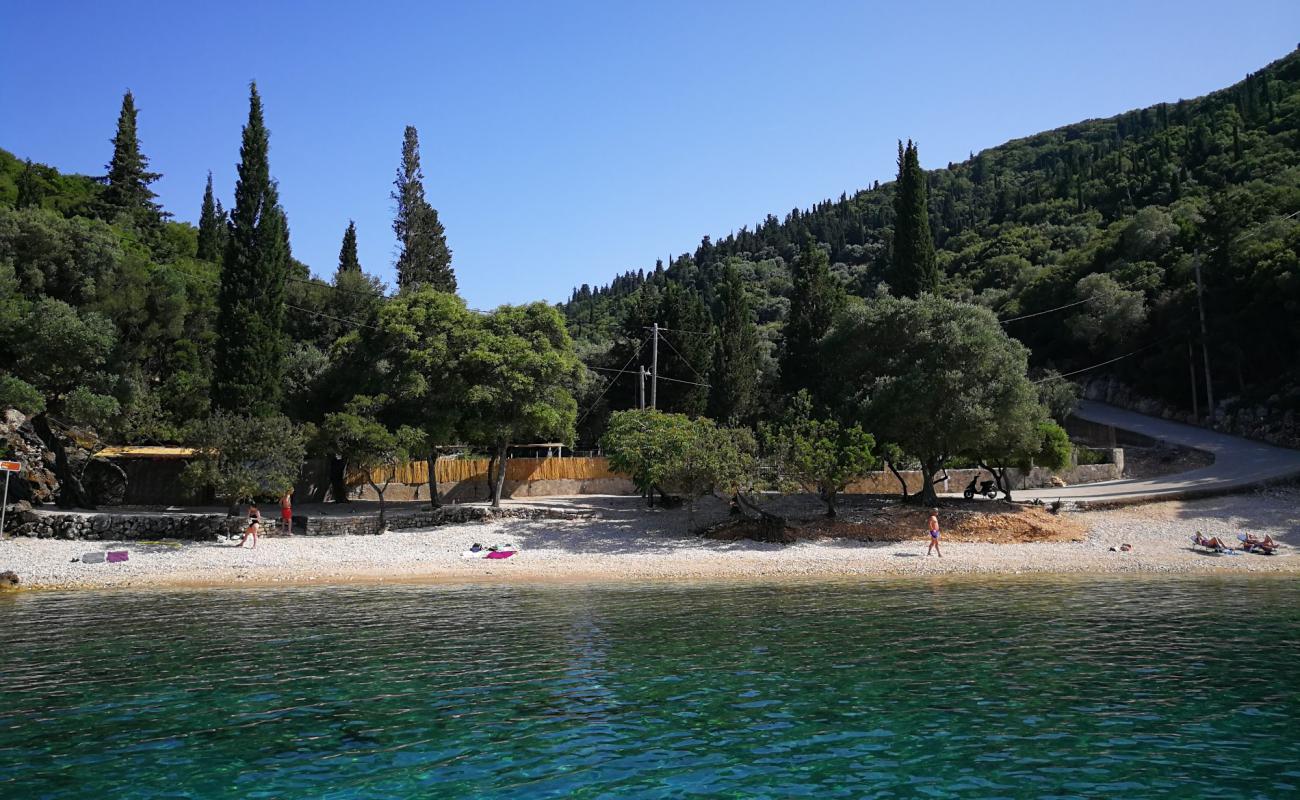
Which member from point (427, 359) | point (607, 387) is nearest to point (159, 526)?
point (427, 359)

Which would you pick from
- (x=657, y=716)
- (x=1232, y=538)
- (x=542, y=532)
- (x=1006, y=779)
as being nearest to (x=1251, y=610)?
(x=1232, y=538)

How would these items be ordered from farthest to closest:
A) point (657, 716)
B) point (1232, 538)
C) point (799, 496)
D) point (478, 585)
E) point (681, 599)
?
point (799, 496), point (1232, 538), point (478, 585), point (681, 599), point (657, 716)

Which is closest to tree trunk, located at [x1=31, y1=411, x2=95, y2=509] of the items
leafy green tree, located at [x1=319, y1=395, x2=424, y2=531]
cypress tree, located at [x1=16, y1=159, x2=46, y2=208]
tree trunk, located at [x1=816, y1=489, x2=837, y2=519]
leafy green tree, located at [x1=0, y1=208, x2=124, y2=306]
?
leafy green tree, located at [x1=0, y1=208, x2=124, y2=306]

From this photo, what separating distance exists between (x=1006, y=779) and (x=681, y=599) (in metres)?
16.3

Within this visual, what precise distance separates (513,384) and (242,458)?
39.3 feet

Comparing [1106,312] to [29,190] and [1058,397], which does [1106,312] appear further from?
[29,190]

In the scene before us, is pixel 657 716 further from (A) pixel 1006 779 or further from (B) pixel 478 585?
(B) pixel 478 585

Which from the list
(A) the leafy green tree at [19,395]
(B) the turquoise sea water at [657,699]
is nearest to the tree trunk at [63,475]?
(A) the leafy green tree at [19,395]

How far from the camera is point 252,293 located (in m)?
43.7

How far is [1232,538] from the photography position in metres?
35.8

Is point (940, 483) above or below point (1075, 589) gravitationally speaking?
above

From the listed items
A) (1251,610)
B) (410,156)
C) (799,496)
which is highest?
(410,156)

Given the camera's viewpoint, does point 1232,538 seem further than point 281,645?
Yes

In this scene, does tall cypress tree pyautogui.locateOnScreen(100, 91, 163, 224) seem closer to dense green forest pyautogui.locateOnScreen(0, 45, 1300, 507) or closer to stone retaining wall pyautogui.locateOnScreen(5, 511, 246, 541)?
dense green forest pyautogui.locateOnScreen(0, 45, 1300, 507)
